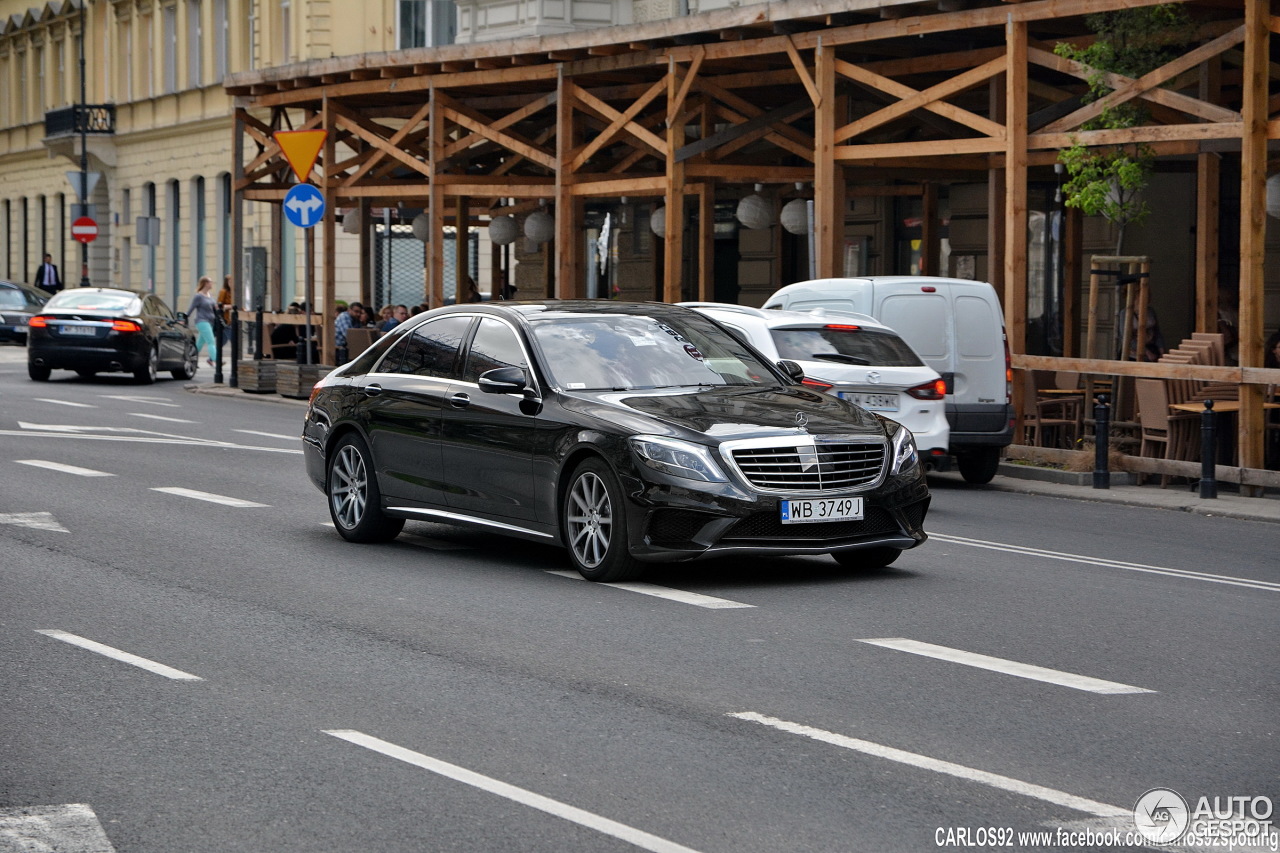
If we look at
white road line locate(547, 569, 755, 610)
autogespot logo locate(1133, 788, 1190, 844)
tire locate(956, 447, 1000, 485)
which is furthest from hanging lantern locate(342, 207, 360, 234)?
autogespot logo locate(1133, 788, 1190, 844)

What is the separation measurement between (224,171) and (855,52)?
3165 centimetres

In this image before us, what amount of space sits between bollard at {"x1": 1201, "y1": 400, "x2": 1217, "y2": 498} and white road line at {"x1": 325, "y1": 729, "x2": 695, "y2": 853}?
10.9 metres

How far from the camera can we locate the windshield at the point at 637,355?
37.5ft

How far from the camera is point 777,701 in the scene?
301 inches

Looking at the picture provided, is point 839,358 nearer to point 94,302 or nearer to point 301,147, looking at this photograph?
point 301,147

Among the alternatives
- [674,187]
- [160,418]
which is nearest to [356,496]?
[674,187]

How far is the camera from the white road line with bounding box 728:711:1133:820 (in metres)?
6.07

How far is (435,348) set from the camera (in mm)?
12336

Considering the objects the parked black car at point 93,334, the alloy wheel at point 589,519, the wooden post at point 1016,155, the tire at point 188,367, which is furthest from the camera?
the tire at point 188,367

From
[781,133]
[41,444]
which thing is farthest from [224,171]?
[41,444]

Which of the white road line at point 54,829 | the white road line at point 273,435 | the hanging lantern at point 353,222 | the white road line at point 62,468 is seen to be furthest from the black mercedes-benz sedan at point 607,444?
the hanging lantern at point 353,222

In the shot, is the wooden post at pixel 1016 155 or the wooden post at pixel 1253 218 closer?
the wooden post at pixel 1253 218

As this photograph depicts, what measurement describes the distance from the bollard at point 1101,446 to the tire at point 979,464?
87 cm

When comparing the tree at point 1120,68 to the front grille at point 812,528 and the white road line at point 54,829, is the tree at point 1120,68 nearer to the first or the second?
the front grille at point 812,528
